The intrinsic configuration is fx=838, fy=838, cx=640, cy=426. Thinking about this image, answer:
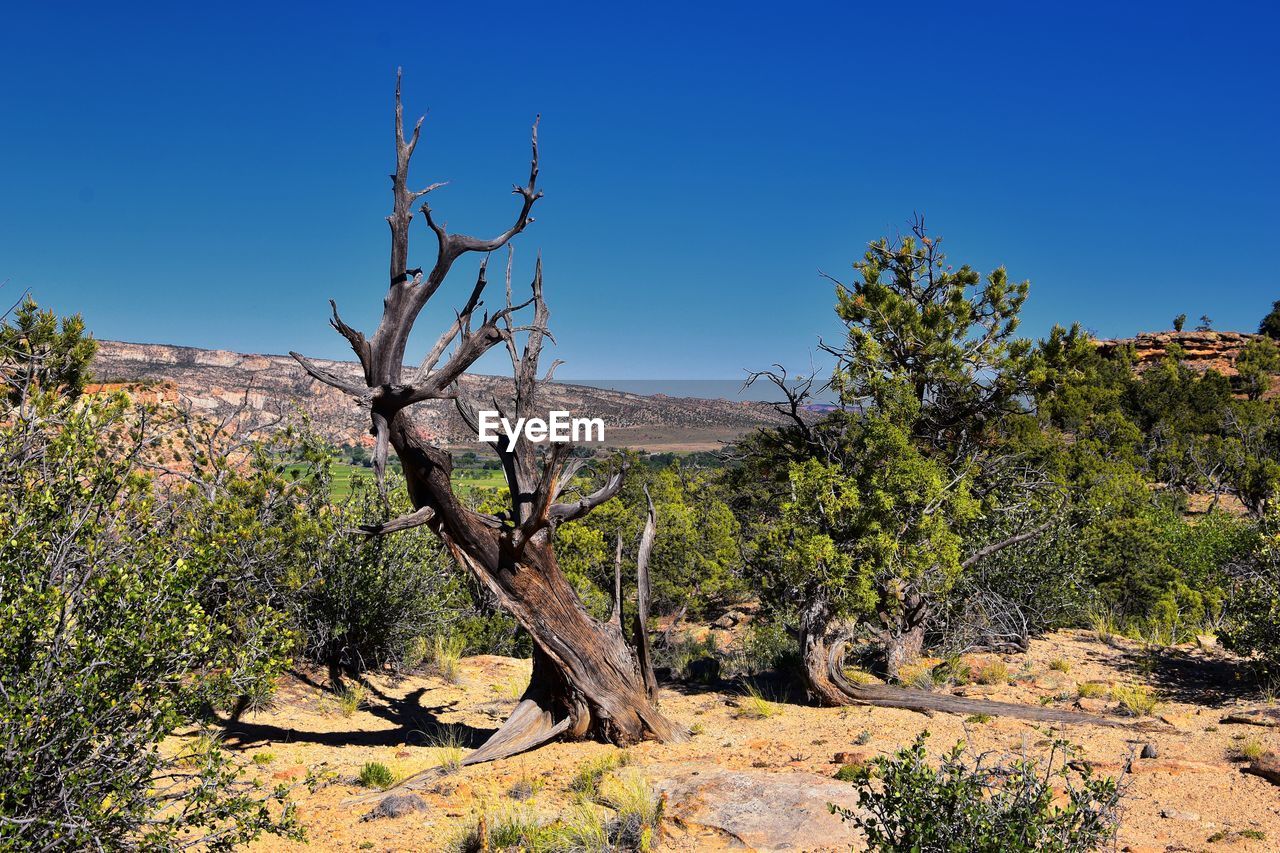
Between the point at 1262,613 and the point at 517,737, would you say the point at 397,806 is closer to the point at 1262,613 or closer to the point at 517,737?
the point at 517,737

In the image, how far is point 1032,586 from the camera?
41.5 feet

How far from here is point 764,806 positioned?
5.96 m

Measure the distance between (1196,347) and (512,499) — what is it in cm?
5826

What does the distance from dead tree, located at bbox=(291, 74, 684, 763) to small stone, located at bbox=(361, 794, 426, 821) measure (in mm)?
922

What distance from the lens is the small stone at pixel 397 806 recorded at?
6.47 meters

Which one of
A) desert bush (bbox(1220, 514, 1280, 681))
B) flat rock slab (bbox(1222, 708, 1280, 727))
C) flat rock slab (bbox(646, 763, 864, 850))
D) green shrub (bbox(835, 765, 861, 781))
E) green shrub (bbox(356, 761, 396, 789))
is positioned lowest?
green shrub (bbox(356, 761, 396, 789))

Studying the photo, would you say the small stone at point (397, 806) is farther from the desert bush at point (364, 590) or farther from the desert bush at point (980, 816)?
the desert bush at point (980, 816)

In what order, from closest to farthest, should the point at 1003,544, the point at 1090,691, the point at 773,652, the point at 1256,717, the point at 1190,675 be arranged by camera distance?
1. the point at 1256,717
2. the point at 1090,691
3. the point at 1190,675
4. the point at 1003,544
5. the point at 773,652

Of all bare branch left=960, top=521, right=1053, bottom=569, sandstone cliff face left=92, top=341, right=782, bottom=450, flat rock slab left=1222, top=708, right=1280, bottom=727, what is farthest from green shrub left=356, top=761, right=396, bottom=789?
sandstone cliff face left=92, top=341, right=782, bottom=450

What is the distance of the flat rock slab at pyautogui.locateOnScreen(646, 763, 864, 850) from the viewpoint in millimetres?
5477

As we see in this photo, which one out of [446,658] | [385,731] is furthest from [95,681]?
[446,658]

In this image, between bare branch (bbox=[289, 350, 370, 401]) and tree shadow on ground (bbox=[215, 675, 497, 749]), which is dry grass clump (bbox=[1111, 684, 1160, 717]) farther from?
bare branch (bbox=[289, 350, 370, 401])

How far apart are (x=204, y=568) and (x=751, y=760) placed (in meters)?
4.89

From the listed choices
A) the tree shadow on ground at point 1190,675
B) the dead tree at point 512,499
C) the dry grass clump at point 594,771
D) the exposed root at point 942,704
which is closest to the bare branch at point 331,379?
the dead tree at point 512,499
